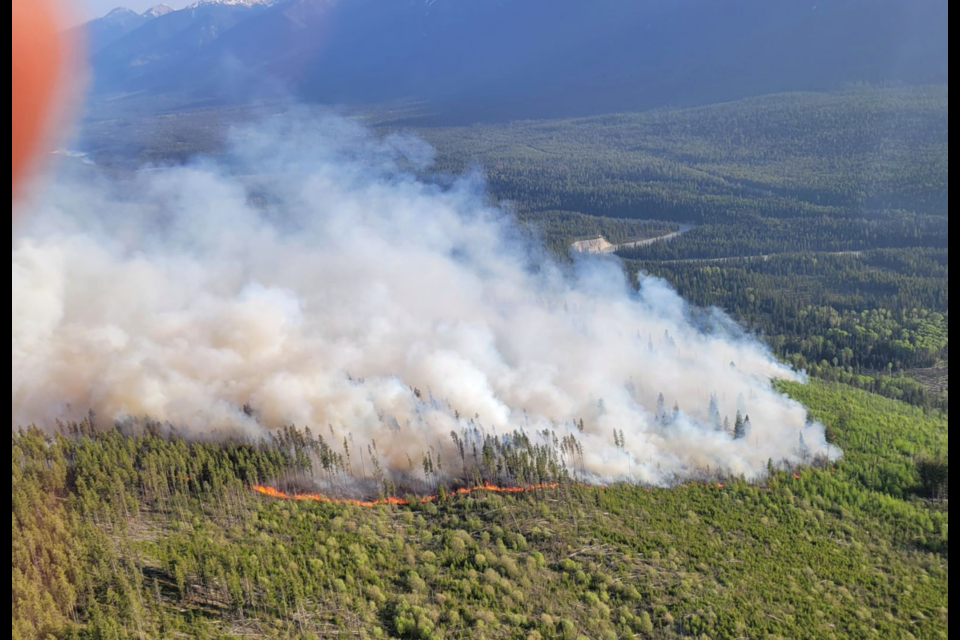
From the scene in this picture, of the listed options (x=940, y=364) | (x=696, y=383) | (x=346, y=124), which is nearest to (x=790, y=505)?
(x=696, y=383)

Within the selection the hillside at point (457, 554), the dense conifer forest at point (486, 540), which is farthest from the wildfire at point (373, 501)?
the hillside at point (457, 554)

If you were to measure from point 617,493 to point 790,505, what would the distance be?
318 inches

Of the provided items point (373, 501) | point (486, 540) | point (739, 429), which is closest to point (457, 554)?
point (486, 540)

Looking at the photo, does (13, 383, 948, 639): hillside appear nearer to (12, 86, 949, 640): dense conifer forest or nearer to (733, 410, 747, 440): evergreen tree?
(12, 86, 949, 640): dense conifer forest

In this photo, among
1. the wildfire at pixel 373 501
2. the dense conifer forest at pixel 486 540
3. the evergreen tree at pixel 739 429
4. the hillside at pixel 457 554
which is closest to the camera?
the hillside at pixel 457 554

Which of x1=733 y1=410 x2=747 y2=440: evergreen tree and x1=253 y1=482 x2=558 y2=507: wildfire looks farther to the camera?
x1=733 y1=410 x2=747 y2=440: evergreen tree

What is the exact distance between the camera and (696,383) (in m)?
51.5

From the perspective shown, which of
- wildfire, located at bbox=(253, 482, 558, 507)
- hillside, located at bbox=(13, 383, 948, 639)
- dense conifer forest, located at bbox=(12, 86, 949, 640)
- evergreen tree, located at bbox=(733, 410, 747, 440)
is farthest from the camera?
evergreen tree, located at bbox=(733, 410, 747, 440)

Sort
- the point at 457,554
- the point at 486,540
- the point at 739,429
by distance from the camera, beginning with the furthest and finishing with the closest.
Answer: the point at 739,429, the point at 486,540, the point at 457,554

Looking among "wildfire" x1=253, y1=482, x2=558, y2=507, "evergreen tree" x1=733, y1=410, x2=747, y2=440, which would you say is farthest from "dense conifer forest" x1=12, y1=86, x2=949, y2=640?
"evergreen tree" x1=733, y1=410, x2=747, y2=440

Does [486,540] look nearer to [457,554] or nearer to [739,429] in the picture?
[457,554]

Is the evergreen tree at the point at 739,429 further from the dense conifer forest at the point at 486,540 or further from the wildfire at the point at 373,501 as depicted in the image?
the wildfire at the point at 373,501
